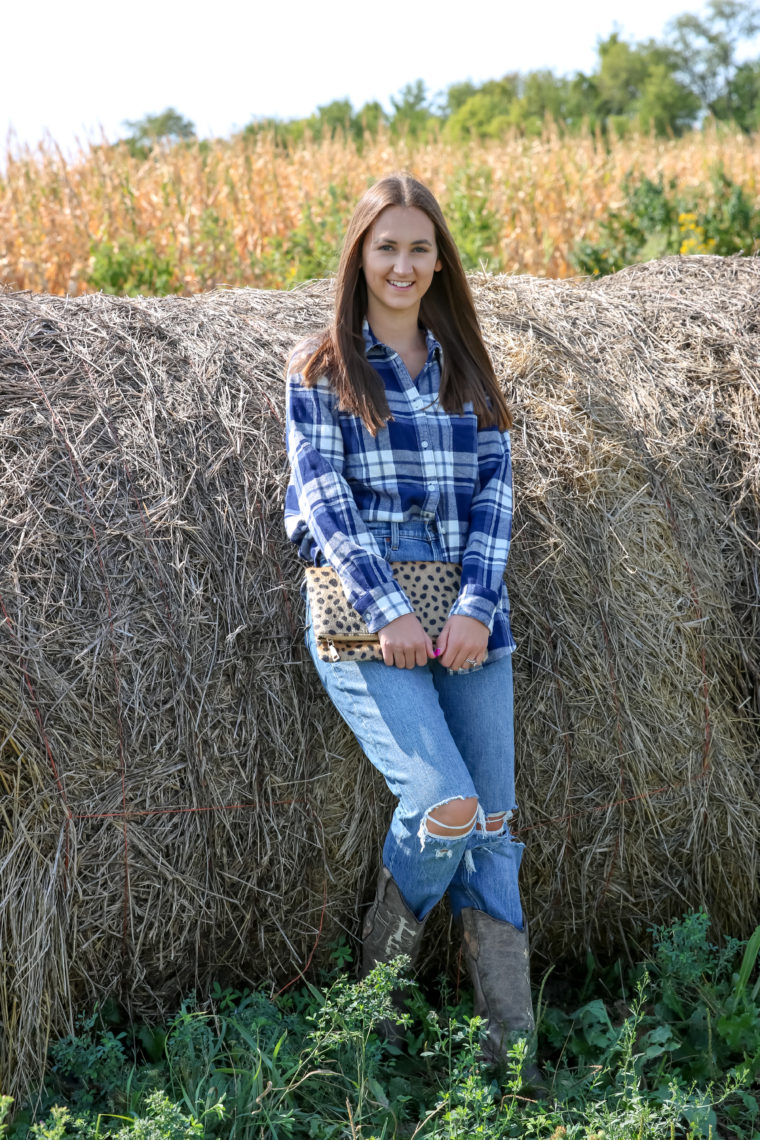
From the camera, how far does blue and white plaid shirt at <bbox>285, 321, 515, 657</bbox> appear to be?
2424 millimetres

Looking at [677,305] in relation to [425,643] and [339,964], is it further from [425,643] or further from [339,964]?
[339,964]

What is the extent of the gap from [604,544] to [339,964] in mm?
1336

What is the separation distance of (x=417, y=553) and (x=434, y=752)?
50cm

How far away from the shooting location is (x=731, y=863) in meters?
3.08

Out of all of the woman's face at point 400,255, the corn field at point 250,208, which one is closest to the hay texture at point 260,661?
the woman's face at point 400,255

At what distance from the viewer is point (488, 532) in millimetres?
2582

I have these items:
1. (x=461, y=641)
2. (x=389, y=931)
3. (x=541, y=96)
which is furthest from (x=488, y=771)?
(x=541, y=96)

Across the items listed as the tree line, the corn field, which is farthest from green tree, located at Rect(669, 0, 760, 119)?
the corn field

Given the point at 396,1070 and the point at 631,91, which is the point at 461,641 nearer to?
the point at 396,1070

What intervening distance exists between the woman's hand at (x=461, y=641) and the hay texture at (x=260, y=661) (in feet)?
1.27

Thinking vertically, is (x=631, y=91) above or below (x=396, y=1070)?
above

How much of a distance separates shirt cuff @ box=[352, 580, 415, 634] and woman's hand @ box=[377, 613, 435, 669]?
1 centimetres

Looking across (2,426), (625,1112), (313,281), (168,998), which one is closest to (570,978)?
(625,1112)

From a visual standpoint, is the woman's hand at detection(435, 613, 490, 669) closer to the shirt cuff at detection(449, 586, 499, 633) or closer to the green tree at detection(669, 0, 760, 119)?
the shirt cuff at detection(449, 586, 499, 633)
